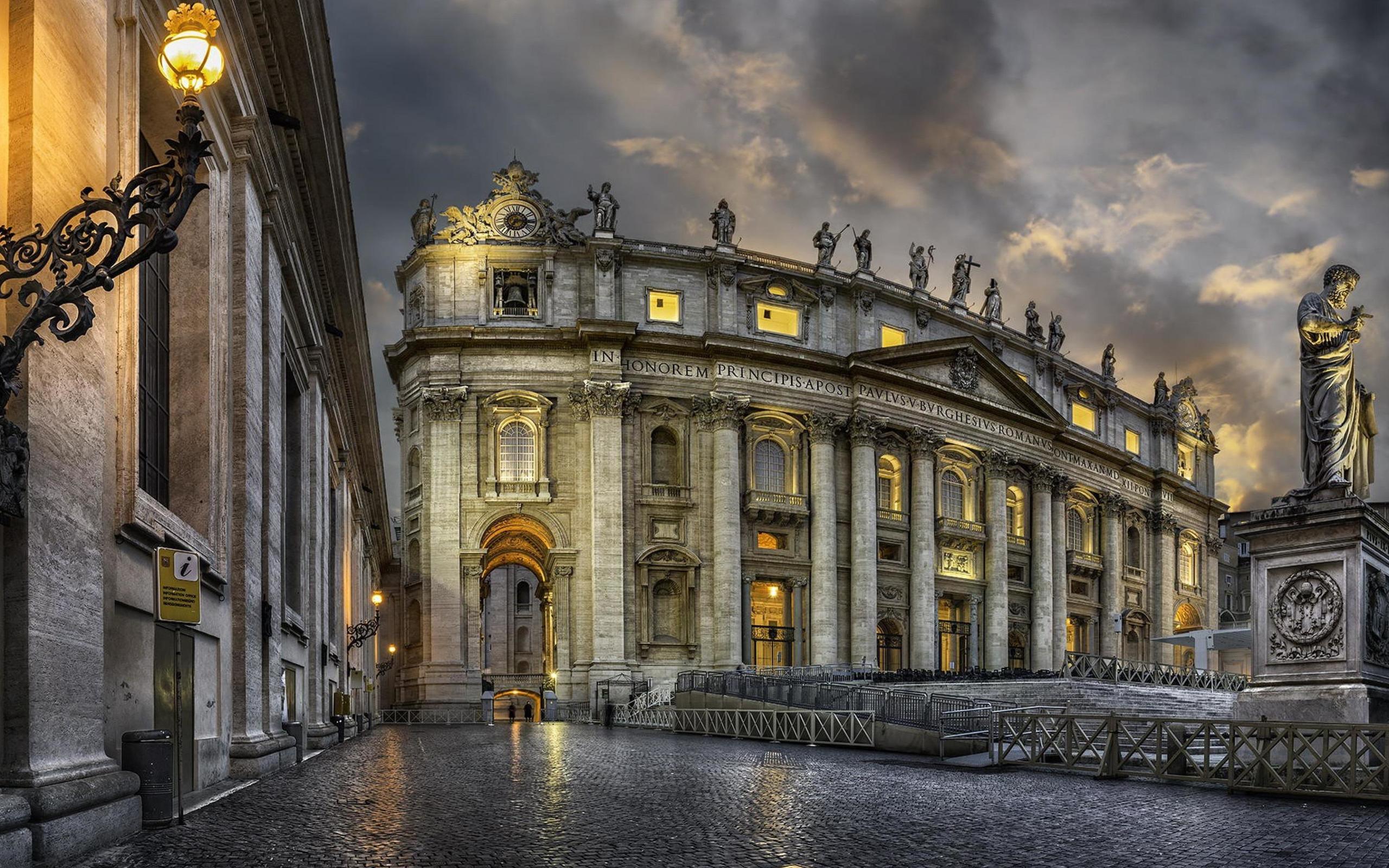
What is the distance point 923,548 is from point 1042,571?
34.6 feet

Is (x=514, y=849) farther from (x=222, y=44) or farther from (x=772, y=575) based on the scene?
(x=772, y=575)

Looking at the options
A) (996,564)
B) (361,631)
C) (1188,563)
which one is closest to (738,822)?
(361,631)

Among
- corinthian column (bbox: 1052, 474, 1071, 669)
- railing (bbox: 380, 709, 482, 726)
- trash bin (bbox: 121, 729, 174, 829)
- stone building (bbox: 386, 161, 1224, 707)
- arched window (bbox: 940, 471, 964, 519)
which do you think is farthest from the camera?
corinthian column (bbox: 1052, 474, 1071, 669)

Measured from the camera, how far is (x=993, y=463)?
64875 millimetres

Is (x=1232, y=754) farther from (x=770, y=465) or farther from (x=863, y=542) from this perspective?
(x=863, y=542)

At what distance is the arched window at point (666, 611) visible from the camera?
54406 millimetres

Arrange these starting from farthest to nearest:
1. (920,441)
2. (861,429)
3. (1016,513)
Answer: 1. (1016,513)
2. (920,441)
3. (861,429)

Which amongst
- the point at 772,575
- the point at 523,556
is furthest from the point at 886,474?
the point at 523,556

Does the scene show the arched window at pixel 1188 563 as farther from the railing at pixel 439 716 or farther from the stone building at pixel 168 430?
the stone building at pixel 168 430

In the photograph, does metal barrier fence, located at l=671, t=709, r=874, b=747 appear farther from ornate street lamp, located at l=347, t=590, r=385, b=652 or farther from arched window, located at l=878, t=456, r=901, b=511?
arched window, located at l=878, t=456, r=901, b=511

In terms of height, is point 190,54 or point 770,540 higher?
point 190,54

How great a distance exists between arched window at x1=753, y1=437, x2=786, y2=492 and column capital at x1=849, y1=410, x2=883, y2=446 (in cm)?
337

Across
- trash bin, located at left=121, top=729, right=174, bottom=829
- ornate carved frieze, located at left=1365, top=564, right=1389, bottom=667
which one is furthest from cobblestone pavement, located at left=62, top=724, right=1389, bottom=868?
ornate carved frieze, located at left=1365, top=564, right=1389, bottom=667

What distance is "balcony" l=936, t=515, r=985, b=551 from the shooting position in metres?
61.8
